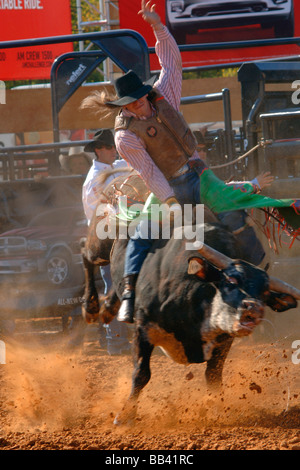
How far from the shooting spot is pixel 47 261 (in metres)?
7.84

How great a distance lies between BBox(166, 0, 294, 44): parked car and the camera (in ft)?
43.7

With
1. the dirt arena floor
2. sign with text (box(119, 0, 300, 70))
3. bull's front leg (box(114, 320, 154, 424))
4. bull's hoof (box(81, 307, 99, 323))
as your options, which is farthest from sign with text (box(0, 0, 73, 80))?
bull's front leg (box(114, 320, 154, 424))

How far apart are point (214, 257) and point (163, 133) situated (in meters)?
1.20

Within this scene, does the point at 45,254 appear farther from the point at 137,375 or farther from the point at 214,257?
the point at 214,257

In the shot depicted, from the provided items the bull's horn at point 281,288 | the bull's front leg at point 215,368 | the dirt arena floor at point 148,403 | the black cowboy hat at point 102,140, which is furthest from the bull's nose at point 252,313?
the black cowboy hat at point 102,140

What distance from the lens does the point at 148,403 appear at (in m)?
5.34

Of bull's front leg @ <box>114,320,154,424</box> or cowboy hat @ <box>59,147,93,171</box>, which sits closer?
bull's front leg @ <box>114,320,154,424</box>

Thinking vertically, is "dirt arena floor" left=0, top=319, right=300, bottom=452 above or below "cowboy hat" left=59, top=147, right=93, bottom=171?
below

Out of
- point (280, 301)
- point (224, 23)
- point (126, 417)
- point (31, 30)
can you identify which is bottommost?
point (126, 417)

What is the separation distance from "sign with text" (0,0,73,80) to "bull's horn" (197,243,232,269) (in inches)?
439

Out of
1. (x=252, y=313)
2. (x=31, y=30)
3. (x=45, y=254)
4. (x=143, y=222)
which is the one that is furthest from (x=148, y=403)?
(x=31, y=30)

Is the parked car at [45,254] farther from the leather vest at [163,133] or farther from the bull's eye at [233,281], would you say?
the bull's eye at [233,281]

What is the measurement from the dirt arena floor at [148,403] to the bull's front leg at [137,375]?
0.08 m

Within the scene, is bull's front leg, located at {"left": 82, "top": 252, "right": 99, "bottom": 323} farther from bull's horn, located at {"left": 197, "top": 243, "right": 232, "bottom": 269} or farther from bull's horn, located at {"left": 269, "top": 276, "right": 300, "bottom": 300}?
bull's horn, located at {"left": 269, "top": 276, "right": 300, "bottom": 300}
